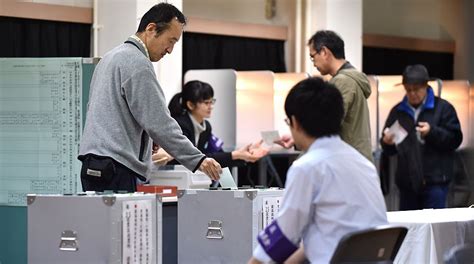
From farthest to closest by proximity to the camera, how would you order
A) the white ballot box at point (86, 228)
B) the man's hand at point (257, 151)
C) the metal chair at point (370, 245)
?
1. the man's hand at point (257, 151)
2. the white ballot box at point (86, 228)
3. the metal chair at point (370, 245)

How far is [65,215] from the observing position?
11.8 ft

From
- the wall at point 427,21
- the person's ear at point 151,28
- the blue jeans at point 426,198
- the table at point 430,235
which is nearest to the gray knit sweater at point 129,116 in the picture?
the person's ear at point 151,28

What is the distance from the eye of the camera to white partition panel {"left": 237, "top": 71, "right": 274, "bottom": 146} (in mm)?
7738

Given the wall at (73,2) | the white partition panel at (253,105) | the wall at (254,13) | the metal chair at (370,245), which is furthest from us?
the wall at (254,13)

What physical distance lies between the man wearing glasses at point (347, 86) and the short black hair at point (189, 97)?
1434 mm

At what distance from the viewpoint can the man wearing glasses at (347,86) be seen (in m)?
4.86

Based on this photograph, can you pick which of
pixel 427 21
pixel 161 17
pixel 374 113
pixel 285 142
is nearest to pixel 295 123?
pixel 161 17

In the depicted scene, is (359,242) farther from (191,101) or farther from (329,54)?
(191,101)

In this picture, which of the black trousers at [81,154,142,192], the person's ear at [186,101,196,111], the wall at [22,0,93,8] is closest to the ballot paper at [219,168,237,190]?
the black trousers at [81,154,142,192]

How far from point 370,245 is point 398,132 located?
4.42 m

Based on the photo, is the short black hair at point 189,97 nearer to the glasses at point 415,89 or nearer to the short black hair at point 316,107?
the glasses at point 415,89

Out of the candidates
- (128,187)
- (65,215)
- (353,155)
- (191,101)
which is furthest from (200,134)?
(353,155)

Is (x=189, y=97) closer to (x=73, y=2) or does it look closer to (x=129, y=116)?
(x=73, y=2)

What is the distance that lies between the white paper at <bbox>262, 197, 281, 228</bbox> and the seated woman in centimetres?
208
